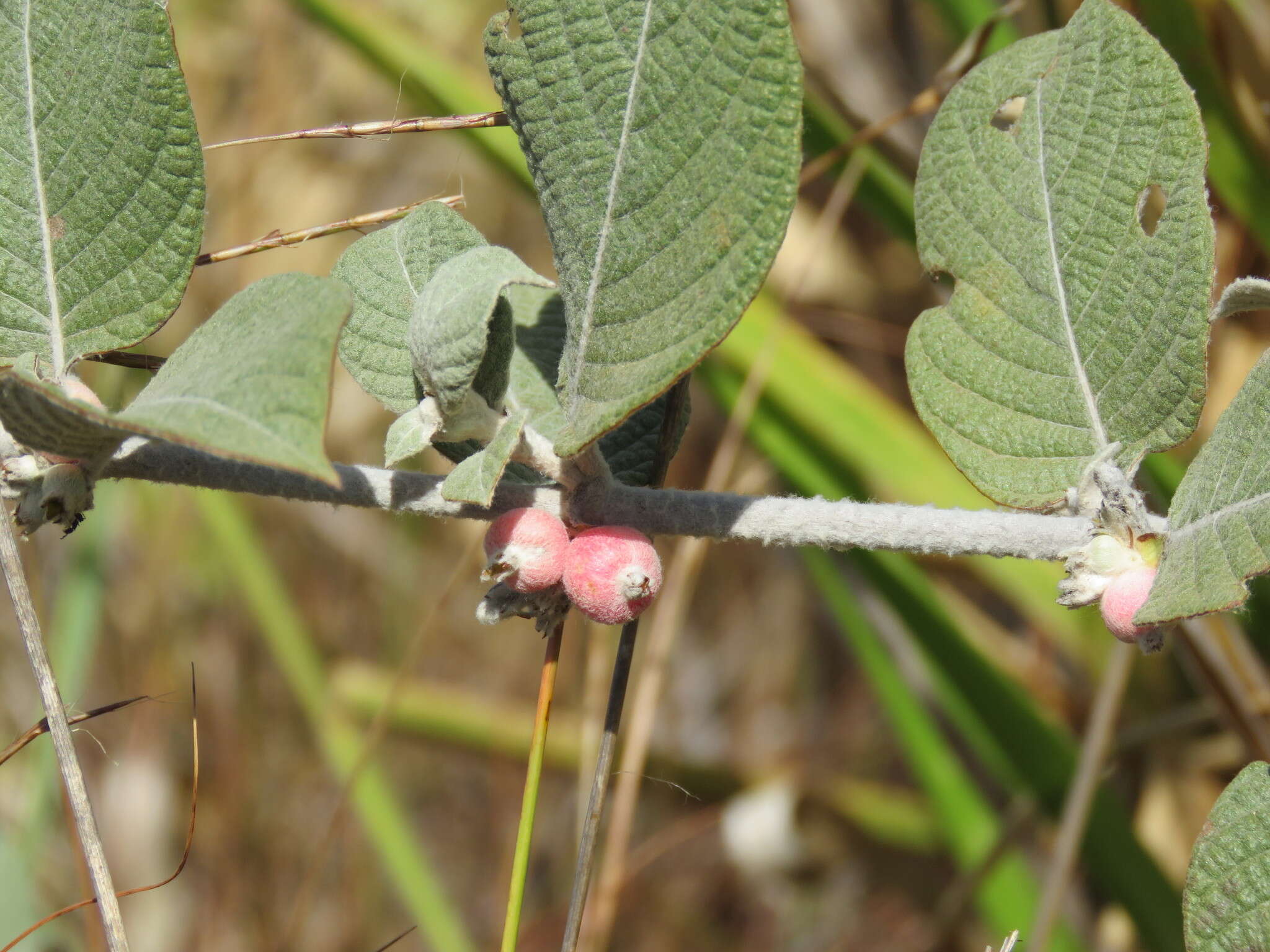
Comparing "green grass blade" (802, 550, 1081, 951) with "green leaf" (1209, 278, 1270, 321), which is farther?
"green grass blade" (802, 550, 1081, 951)

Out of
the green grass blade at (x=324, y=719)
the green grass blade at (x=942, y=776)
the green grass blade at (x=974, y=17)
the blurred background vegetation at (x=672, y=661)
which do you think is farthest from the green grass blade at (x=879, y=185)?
the green grass blade at (x=324, y=719)

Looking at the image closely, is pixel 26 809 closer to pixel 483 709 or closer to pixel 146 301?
pixel 483 709

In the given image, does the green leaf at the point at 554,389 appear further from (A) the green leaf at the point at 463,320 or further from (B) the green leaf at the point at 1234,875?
(B) the green leaf at the point at 1234,875

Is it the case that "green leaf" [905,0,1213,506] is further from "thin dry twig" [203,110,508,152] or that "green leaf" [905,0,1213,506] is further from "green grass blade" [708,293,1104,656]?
"green grass blade" [708,293,1104,656]

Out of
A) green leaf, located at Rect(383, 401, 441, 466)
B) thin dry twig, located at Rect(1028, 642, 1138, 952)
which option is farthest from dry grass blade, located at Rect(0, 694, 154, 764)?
thin dry twig, located at Rect(1028, 642, 1138, 952)

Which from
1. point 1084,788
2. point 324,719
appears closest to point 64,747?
point 1084,788
